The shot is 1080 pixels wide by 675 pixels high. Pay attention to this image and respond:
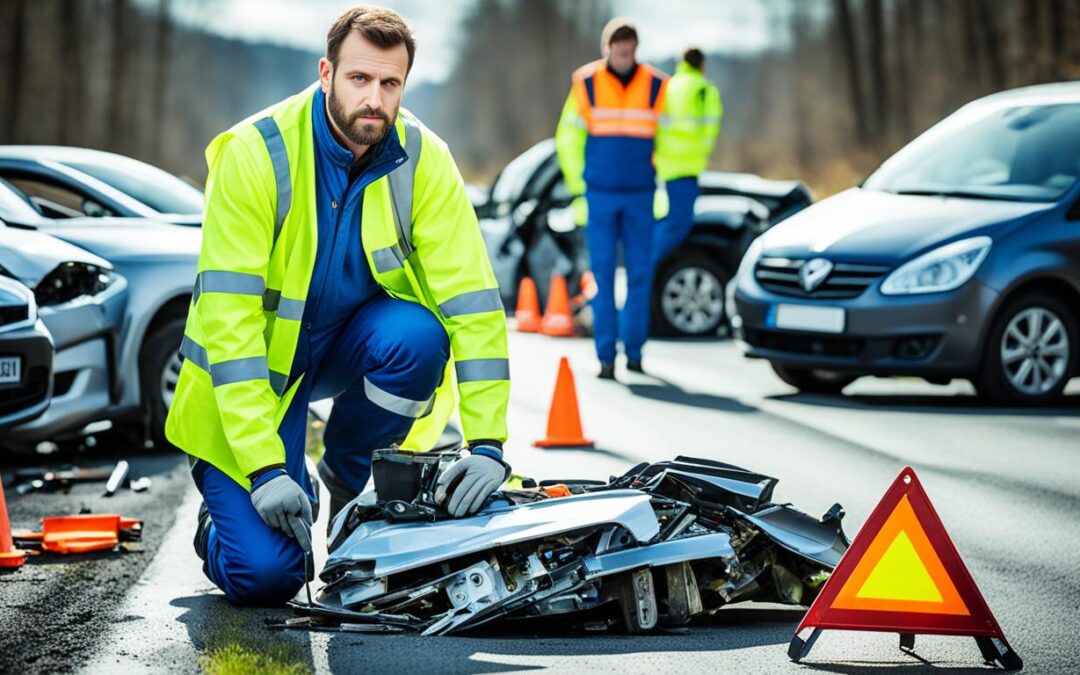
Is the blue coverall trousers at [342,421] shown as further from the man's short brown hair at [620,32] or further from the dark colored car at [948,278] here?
the man's short brown hair at [620,32]

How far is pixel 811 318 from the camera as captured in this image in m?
10.4

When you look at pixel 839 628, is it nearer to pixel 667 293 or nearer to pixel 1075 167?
pixel 1075 167

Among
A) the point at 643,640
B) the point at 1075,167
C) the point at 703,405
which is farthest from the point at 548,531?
the point at 1075,167

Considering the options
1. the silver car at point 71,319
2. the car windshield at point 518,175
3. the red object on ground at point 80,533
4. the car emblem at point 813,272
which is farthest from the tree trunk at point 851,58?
the red object on ground at point 80,533

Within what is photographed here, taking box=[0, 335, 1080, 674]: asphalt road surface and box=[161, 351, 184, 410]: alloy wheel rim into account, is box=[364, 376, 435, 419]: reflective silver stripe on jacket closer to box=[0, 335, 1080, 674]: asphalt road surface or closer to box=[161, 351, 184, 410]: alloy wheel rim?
box=[0, 335, 1080, 674]: asphalt road surface

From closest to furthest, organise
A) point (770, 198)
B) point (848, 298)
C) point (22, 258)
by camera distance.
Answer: point (22, 258), point (848, 298), point (770, 198)

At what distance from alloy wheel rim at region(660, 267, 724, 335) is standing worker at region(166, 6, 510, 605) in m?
9.36

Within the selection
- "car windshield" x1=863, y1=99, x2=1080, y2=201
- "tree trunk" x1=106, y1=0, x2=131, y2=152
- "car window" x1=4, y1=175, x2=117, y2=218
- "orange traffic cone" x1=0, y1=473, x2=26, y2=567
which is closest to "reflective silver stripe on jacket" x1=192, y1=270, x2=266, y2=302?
"orange traffic cone" x1=0, y1=473, x2=26, y2=567

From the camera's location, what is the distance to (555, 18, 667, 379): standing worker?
1169 centimetres

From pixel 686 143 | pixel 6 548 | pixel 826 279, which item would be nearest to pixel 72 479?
pixel 6 548

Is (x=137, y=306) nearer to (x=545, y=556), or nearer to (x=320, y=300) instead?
(x=320, y=300)

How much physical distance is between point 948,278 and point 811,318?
0.86 meters

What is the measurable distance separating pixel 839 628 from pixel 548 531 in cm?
85

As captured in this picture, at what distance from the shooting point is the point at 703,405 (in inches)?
407
